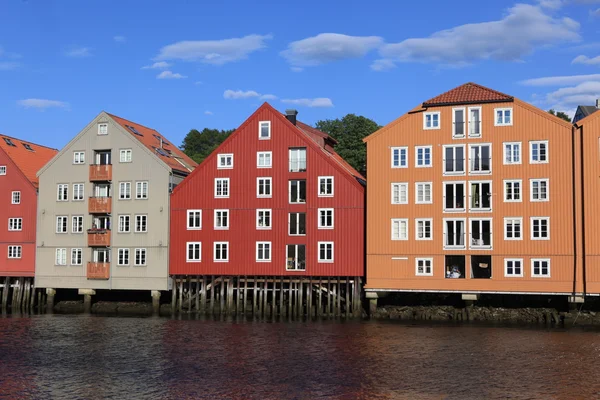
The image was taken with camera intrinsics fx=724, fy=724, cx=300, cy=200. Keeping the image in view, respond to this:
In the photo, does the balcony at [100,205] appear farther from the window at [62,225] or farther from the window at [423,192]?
the window at [423,192]

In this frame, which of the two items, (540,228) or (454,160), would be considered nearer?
(540,228)

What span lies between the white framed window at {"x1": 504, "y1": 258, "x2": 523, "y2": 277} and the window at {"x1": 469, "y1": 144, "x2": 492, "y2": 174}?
255 inches

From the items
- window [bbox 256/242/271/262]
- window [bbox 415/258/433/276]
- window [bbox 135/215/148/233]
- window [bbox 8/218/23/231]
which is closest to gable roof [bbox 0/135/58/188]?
window [bbox 8/218/23/231]

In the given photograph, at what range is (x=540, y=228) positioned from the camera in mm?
50219

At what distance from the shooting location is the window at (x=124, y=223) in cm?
6053

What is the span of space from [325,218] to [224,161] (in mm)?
9647

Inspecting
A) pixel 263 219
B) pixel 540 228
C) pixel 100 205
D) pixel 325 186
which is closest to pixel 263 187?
pixel 263 219

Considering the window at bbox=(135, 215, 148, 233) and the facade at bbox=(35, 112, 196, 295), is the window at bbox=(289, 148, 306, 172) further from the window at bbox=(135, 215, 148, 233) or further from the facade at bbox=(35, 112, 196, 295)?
the window at bbox=(135, 215, 148, 233)

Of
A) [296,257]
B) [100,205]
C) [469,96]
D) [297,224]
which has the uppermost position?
[469,96]

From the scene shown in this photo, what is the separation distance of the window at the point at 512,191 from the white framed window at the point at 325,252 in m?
13.4

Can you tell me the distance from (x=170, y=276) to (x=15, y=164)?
18.6m

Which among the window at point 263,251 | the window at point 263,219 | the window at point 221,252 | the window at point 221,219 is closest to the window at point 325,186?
the window at point 263,219

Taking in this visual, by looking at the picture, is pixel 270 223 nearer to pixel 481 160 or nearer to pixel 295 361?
pixel 481 160

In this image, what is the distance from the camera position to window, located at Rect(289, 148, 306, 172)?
56531 mm
